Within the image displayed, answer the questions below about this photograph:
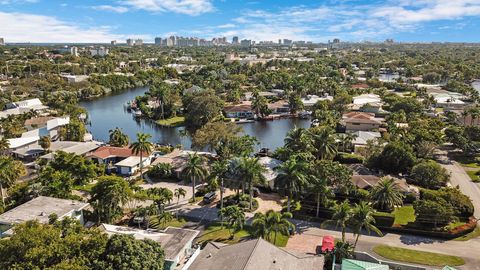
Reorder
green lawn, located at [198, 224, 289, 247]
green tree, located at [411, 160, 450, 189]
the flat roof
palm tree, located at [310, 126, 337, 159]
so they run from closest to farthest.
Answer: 1. the flat roof
2. green lawn, located at [198, 224, 289, 247]
3. green tree, located at [411, 160, 450, 189]
4. palm tree, located at [310, 126, 337, 159]

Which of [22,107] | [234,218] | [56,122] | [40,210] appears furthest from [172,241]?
[22,107]

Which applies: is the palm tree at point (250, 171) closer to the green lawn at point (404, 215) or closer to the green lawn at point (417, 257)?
the green lawn at point (417, 257)

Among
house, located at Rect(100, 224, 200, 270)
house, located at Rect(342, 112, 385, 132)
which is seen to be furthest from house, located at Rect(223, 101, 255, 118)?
house, located at Rect(100, 224, 200, 270)

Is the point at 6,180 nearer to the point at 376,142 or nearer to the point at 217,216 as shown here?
the point at 217,216

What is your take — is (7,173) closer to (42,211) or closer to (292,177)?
(42,211)

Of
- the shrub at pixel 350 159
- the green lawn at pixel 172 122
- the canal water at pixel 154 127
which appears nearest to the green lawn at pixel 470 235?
the shrub at pixel 350 159

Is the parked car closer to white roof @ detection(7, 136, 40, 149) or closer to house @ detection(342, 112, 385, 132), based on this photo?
white roof @ detection(7, 136, 40, 149)
